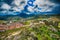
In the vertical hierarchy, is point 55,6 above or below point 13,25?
above

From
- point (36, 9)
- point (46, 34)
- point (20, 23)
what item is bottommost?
point (46, 34)

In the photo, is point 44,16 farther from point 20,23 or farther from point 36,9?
point 20,23

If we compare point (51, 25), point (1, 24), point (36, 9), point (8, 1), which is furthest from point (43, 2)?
point (1, 24)

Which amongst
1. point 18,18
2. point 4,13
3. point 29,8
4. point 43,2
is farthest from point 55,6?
point 4,13

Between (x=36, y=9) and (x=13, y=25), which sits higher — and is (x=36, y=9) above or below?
above

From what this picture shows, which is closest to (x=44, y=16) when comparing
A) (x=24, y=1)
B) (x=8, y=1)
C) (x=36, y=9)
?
(x=36, y=9)

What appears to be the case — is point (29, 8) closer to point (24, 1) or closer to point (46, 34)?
point (24, 1)

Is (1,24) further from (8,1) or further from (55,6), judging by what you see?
(55,6)
